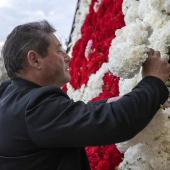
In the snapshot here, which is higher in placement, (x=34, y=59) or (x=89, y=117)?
(x=34, y=59)

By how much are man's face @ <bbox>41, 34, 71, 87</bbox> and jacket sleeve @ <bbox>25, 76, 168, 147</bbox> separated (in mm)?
252

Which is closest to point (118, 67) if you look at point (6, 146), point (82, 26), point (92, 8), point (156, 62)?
point (156, 62)

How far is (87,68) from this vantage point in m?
4.11

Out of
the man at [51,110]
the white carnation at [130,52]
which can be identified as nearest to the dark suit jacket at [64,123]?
the man at [51,110]

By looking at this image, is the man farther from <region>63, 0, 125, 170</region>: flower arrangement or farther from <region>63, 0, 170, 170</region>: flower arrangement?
<region>63, 0, 125, 170</region>: flower arrangement

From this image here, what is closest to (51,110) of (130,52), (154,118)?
(130,52)

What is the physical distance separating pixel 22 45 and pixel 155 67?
2.13 ft

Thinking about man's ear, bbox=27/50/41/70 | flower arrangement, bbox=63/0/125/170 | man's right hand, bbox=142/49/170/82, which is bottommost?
flower arrangement, bbox=63/0/125/170

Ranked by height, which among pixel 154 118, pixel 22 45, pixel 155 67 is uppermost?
pixel 22 45

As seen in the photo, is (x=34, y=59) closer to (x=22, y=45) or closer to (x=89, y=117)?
(x=22, y=45)

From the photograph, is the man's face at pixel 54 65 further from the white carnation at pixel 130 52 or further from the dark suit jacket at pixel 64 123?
the white carnation at pixel 130 52

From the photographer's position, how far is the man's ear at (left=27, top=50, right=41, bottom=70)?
1.73m

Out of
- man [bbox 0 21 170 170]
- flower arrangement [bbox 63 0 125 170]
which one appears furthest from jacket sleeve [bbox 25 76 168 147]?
flower arrangement [bbox 63 0 125 170]

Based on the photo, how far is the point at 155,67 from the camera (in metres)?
1.61
